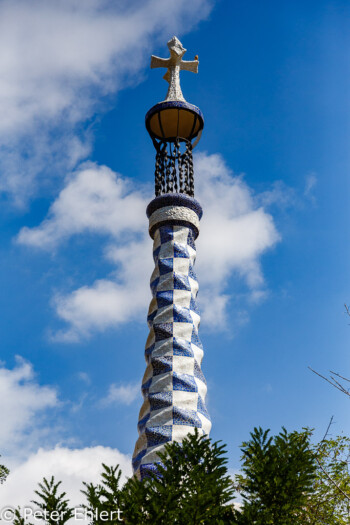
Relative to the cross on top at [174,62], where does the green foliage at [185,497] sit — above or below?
below

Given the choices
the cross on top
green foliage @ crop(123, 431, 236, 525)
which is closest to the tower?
the cross on top

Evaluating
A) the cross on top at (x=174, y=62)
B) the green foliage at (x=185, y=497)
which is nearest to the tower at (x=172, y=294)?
the cross on top at (x=174, y=62)

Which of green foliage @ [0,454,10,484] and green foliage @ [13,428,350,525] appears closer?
green foliage @ [13,428,350,525]

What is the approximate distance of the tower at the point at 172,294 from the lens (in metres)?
8.32

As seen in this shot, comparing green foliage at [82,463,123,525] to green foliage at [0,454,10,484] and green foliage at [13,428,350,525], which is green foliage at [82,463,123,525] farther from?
green foliage at [0,454,10,484]

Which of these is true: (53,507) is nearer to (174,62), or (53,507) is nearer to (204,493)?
(204,493)

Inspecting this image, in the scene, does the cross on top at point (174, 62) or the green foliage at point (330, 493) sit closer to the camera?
the green foliage at point (330, 493)

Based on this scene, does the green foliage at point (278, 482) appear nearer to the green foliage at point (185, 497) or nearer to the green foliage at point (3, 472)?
the green foliage at point (185, 497)

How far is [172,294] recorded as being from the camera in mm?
9344

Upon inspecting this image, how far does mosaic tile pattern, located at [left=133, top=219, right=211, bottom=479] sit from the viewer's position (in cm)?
826

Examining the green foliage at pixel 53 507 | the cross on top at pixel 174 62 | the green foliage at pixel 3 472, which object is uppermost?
the cross on top at pixel 174 62

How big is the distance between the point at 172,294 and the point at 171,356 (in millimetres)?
965

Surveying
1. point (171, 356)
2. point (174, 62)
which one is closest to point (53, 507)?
point (171, 356)

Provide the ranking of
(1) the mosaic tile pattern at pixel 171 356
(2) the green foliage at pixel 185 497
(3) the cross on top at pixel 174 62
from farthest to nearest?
(3) the cross on top at pixel 174 62 → (1) the mosaic tile pattern at pixel 171 356 → (2) the green foliage at pixel 185 497
